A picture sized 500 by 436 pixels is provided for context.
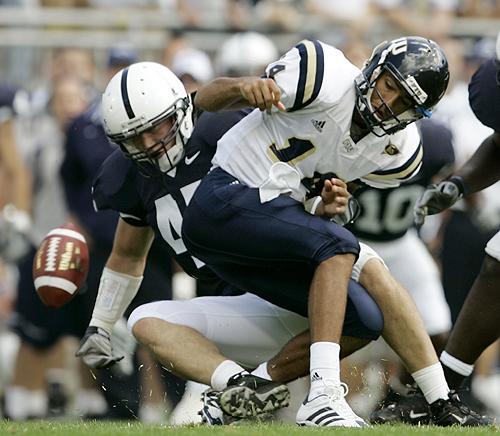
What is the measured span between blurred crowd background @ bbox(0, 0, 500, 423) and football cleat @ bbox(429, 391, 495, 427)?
2.05 metres

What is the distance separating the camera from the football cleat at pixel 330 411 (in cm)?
546

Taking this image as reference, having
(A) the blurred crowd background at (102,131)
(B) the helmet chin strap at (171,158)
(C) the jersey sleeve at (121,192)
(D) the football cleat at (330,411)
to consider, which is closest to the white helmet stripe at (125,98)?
(B) the helmet chin strap at (171,158)

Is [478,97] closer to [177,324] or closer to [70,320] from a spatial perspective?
[177,324]

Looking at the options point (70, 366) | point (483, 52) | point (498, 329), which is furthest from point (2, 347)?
point (498, 329)

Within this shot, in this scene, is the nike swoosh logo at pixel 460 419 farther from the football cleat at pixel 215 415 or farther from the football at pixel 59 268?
the football at pixel 59 268

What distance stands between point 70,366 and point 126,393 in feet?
3.28

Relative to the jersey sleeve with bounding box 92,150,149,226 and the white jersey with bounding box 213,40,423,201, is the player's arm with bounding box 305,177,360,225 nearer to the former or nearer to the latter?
the white jersey with bounding box 213,40,423,201

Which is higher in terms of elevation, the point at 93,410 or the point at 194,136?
the point at 194,136

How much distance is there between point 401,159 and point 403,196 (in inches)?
89.6

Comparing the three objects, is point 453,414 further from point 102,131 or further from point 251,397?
point 102,131

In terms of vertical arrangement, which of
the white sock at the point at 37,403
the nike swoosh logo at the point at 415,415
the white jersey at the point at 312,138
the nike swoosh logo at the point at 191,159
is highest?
the white jersey at the point at 312,138

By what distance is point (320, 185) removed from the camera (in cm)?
581

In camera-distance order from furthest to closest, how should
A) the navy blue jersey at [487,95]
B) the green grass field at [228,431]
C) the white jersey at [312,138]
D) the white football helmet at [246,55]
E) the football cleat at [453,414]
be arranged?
the white football helmet at [246,55]
the navy blue jersey at [487,95]
the football cleat at [453,414]
the white jersey at [312,138]
the green grass field at [228,431]

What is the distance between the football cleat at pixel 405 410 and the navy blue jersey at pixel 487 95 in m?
1.17
